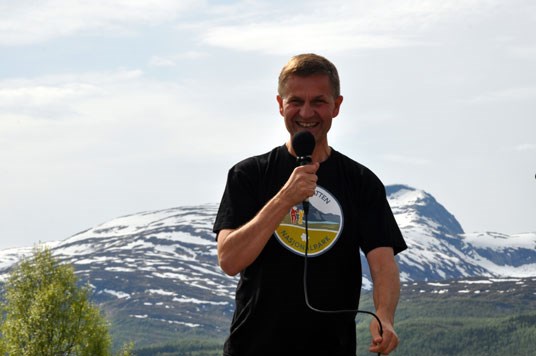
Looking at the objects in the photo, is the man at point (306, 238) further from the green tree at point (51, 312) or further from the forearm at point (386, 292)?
the green tree at point (51, 312)

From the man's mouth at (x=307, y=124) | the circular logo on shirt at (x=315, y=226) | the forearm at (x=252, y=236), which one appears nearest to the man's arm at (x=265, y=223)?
the forearm at (x=252, y=236)

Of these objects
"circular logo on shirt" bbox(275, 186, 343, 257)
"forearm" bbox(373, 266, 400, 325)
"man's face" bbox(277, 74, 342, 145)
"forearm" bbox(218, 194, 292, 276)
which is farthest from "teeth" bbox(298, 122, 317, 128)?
"forearm" bbox(373, 266, 400, 325)

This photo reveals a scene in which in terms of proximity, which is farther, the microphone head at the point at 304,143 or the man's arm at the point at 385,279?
the man's arm at the point at 385,279

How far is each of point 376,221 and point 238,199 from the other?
1121 mm

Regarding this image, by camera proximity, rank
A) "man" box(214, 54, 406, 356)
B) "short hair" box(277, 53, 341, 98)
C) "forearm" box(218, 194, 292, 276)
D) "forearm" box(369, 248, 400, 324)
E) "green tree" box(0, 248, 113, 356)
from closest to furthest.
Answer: "forearm" box(218, 194, 292, 276) → "man" box(214, 54, 406, 356) → "short hair" box(277, 53, 341, 98) → "forearm" box(369, 248, 400, 324) → "green tree" box(0, 248, 113, 356)

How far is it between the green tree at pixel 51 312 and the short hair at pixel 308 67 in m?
81.6

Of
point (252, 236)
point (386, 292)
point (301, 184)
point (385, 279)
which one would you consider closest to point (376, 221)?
point (385, 279)

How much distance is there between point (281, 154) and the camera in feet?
27.0

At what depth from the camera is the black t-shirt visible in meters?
7.71

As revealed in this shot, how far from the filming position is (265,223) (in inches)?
291

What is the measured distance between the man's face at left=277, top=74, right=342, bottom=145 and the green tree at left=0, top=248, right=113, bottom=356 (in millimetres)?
81445

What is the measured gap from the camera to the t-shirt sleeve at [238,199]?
26.0 ft

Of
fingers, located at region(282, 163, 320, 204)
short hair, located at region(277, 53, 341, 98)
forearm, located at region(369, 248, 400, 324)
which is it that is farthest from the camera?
forearm, located at region(369, 248, 400, 324)

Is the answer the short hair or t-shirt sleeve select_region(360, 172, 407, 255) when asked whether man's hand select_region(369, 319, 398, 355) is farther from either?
the short hair
